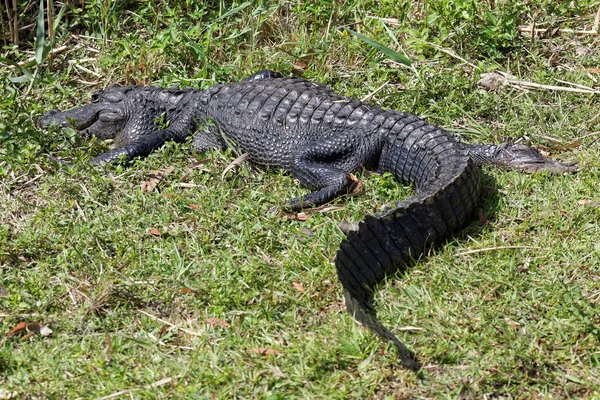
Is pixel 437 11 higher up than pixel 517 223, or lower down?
higher up

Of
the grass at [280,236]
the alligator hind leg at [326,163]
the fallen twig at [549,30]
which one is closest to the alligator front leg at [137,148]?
the grass at [280,236]

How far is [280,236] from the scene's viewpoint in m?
4.37

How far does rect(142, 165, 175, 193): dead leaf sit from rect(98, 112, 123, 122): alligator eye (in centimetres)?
85

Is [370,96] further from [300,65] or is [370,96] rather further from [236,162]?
[236,162]

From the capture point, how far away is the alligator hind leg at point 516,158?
4840mm

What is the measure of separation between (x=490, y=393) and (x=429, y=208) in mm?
1139

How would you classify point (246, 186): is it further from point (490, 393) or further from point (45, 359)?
point (490, 393)

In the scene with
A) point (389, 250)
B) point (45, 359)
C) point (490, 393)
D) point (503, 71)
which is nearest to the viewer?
point (490, 393)

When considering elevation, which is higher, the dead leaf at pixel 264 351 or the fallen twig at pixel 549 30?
the fallen twig at pixel 549 30

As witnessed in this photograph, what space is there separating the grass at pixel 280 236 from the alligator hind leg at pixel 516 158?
3.8 inches

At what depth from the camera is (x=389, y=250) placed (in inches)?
155

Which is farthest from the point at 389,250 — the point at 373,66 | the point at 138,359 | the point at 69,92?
the point at 69,92

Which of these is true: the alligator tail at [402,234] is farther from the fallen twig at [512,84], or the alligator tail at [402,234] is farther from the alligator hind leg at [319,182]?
the fallen twig at [512,84]

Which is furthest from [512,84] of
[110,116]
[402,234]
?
[110,116]
